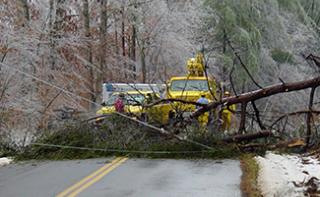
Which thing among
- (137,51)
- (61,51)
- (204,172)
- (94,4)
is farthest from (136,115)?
(137,51)

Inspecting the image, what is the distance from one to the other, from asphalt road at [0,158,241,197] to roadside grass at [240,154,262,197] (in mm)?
136

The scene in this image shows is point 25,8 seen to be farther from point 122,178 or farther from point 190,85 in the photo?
point 122,178

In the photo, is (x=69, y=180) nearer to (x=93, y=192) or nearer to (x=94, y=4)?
(x=93, y=192)

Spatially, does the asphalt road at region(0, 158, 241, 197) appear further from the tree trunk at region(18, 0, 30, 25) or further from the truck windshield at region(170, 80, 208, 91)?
the tree trunk at region(18, 0, 30, 25)

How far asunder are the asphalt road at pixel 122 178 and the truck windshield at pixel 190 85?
7916 mm

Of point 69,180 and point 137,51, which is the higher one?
point 137,51

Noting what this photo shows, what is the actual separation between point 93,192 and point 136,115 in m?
5.52

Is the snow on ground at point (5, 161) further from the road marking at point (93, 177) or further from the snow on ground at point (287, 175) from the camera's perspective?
the snow on ground at point (287, 175)

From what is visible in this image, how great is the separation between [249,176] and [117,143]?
4354mm

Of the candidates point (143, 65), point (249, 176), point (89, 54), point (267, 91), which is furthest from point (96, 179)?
point (143, 65)

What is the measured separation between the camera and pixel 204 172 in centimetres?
1103

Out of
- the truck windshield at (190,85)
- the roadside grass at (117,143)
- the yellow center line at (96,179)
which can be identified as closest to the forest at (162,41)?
the truck windshield at (190,85)

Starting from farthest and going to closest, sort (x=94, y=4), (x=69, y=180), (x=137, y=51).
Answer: (x=137, y=51), (x=94, y=4), (x=69, y=180)

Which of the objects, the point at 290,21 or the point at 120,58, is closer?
the point at 120,58
